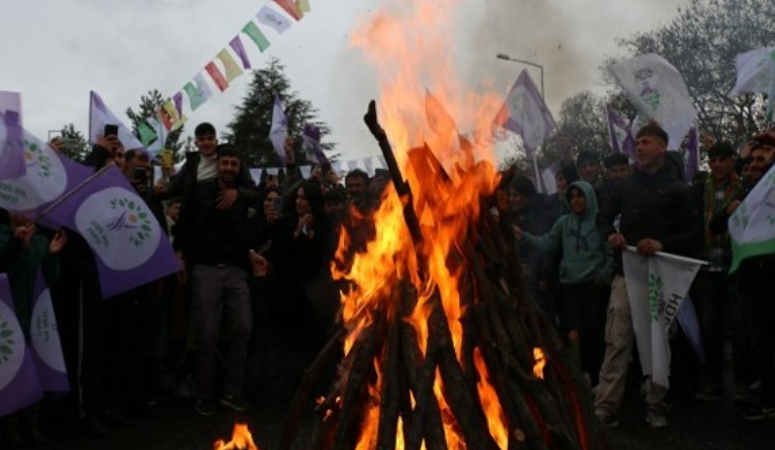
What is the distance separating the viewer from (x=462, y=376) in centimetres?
378

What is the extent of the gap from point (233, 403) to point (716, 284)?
14.0 feet

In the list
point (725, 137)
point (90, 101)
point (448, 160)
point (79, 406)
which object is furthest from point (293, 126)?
point (448, 160)

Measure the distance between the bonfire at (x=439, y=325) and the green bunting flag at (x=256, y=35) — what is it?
686cm

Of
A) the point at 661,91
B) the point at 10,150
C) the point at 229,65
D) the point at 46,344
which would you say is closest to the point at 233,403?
the point at 46,344

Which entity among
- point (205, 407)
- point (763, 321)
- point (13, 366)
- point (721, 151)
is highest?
point (721, 151)

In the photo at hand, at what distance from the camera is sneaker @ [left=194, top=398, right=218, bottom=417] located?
7203 mm

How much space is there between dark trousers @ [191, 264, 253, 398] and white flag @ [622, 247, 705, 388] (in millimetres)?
3224

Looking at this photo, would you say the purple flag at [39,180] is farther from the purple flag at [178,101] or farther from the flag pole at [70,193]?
the purple flag at [178,101]

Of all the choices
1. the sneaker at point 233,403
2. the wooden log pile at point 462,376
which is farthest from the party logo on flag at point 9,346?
the wooden log pile at point 462,376

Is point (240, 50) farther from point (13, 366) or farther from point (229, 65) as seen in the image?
point (13, 366)

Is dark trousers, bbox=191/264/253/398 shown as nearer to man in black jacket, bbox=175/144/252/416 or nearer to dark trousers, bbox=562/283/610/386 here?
man in black jacket, bbox=175/144/252/416

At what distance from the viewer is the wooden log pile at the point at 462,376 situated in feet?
12.2

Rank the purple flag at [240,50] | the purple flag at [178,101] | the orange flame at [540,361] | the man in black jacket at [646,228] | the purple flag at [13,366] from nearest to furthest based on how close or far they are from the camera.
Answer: the orange flame at [540,361], the purple flag at [13,366], the man in black jacket at [646,228], the purple flag at [240,50], the purple flag at [178,101]

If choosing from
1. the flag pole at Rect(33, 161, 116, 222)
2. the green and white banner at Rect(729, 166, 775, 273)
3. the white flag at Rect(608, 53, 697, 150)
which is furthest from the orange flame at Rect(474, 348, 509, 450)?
the white flag at Rect(608, 53, 697, 150)
